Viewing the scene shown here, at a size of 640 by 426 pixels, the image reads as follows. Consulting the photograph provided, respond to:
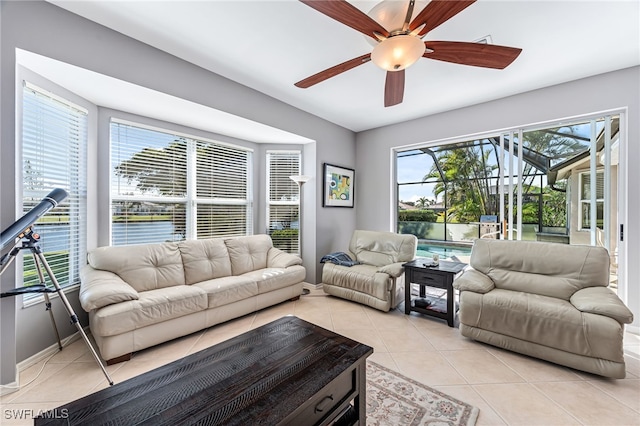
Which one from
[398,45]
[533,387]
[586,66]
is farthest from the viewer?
[586,66]

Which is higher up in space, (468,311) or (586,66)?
(586,66)

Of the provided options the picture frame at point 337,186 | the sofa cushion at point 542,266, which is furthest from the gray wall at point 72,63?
the sofa cushion at point 542,266

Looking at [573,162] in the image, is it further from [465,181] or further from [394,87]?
[394,87]

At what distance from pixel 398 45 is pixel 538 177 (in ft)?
9.80

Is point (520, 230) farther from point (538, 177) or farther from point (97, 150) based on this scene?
point (97, 150)

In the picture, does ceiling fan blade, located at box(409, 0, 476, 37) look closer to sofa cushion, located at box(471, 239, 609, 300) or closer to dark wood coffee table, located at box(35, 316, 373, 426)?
dark wood coffee table, located at box(35, 316, 373, 426)

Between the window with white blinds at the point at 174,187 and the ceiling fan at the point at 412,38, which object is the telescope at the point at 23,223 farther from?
the ceiling fan at the point at 412,38

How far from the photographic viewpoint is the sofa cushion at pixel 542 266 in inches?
92.4

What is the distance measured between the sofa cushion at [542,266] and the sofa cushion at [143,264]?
345 centimetres

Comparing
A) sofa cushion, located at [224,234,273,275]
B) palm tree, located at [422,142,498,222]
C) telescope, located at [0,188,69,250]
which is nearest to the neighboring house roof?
palm tree, located at [422,142,498,222]

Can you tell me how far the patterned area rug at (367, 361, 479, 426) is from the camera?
154cm

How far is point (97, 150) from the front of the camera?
9.10 feet

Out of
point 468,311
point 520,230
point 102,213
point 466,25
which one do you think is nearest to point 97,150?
point 102,213

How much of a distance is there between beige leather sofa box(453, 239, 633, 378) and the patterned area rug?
3.14 feet
